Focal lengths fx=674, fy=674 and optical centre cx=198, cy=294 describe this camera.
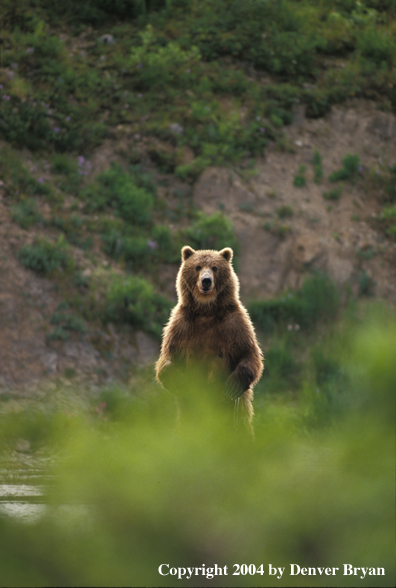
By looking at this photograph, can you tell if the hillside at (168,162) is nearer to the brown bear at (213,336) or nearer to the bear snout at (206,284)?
the brown bear at (213,336)

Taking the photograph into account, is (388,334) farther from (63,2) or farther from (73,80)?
(63,2)

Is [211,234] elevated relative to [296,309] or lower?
elevated

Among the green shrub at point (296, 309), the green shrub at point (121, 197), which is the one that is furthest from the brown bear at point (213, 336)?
the green shrub at point (121, 197)

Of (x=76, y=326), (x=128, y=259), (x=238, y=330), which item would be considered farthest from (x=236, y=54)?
(x=238, y=330)

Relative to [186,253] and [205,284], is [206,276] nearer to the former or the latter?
[205,284]

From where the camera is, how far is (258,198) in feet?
39.8

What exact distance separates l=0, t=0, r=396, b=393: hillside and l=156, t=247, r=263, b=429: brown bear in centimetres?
515

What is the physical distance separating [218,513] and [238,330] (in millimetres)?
2573

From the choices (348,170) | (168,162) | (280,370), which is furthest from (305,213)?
(280,370)

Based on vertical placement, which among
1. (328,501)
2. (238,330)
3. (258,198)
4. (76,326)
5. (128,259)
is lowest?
(328,501)

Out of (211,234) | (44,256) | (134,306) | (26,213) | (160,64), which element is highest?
(160,64)
